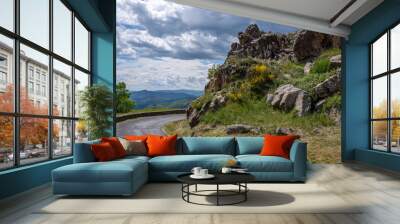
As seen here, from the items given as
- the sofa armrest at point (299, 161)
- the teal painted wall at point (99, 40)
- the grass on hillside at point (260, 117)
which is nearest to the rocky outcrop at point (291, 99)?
the grass on hillside at point (260, 117)

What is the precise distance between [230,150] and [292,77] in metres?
7.11

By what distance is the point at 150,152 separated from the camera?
693cm

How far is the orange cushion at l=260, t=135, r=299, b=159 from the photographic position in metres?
6.61

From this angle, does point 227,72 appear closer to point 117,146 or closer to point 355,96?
point 355,96

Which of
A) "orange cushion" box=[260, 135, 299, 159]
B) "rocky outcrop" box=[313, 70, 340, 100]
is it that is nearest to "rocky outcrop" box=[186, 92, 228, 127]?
"rocky outcrop" box=[313, 70, 340, 100]

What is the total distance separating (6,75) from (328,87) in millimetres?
10228

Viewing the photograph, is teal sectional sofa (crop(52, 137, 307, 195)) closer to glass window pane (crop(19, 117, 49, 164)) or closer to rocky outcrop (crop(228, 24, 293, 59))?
glass window pane (crop(19, 117, 49, 164))

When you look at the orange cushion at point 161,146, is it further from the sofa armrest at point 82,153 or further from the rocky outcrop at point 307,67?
the rocky outcrop at point 307,67

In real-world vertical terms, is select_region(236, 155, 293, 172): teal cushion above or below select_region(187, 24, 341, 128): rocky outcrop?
below

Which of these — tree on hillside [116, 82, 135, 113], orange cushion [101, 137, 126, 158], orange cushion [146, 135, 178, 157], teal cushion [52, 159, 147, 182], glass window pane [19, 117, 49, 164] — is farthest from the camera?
tree on hillside [116, 82, 135, 113]

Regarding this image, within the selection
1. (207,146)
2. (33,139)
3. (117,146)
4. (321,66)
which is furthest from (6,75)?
(321,66)

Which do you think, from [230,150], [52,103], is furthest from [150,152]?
[52,103]

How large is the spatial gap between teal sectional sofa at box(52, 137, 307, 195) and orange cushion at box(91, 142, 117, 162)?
0.08 meters

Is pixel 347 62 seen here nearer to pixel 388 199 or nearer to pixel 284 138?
pixel 284 138
